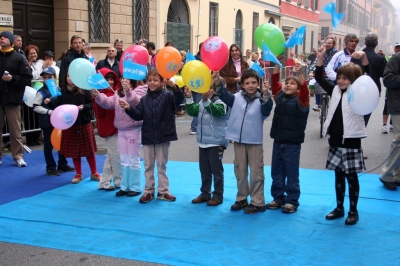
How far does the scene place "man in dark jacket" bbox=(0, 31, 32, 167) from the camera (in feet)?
27.9

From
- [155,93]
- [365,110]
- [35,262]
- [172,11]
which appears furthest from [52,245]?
[172,11]

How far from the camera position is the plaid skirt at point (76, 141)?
24.5 feet

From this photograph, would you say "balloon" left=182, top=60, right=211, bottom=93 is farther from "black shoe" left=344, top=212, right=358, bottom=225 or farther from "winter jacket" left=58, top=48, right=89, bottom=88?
"winter jacket" left=58, top=48, right=89, bottom=88

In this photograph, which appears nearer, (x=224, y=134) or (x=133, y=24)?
(x=224, y=134)

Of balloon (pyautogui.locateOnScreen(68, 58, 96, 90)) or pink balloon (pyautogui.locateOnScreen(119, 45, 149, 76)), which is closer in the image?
pink balloon (pyautogui.locateOnScreen(119, 45, 149, 76))

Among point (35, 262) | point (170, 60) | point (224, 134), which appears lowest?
point (35, 262)

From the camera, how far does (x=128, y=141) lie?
6.80 metres

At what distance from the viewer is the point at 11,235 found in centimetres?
527

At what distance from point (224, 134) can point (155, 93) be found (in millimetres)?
1030

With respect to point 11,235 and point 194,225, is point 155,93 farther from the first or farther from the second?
point 11,235

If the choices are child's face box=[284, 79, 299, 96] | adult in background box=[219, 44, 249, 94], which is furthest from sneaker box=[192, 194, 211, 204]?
adult in background box=[219, 44, 249, 94]

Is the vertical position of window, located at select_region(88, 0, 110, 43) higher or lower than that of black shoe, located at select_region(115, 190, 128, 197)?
higher

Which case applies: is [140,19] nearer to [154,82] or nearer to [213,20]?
[213,20]

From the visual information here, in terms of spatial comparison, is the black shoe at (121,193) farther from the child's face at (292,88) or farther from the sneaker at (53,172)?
the child's face at (292,88)
